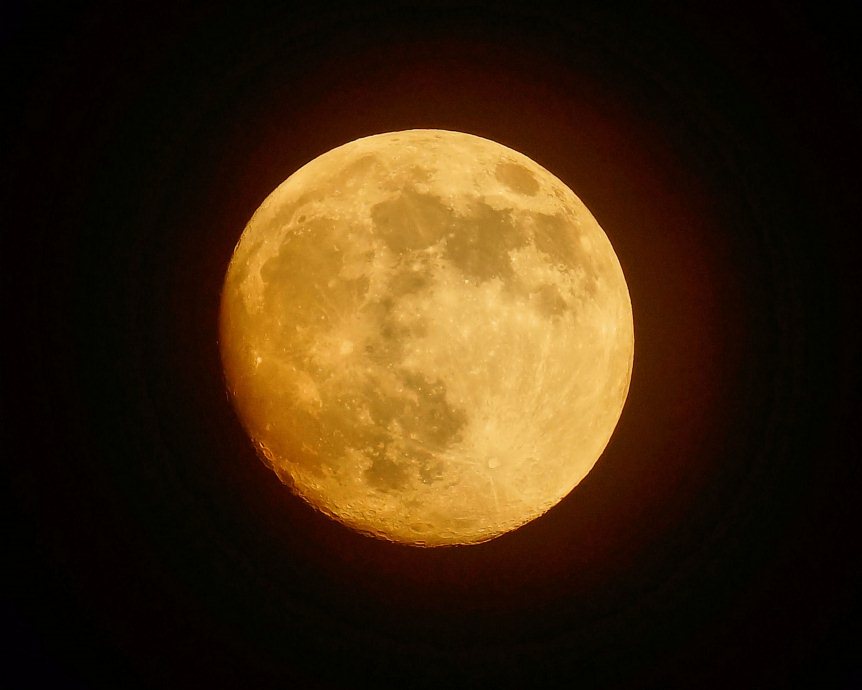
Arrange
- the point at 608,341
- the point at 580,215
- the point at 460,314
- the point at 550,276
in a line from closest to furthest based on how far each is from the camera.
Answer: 1. the point at 460,314
2. the point at 550,276
3. the point at 608,341
4. the point at 580,215

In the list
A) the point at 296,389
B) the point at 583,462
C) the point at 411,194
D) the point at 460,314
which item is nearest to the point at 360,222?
the point at 411,194

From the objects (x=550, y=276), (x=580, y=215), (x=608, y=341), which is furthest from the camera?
(x=580, y=215)

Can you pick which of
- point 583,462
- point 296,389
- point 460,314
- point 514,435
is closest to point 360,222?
point 460,314

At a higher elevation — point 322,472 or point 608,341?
point 608,341

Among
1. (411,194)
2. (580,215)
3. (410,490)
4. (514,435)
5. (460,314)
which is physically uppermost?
(580,215)

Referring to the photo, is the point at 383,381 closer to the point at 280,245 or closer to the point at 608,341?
the point at 280,245

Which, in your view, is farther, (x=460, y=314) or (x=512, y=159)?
(x=512, y=159)
